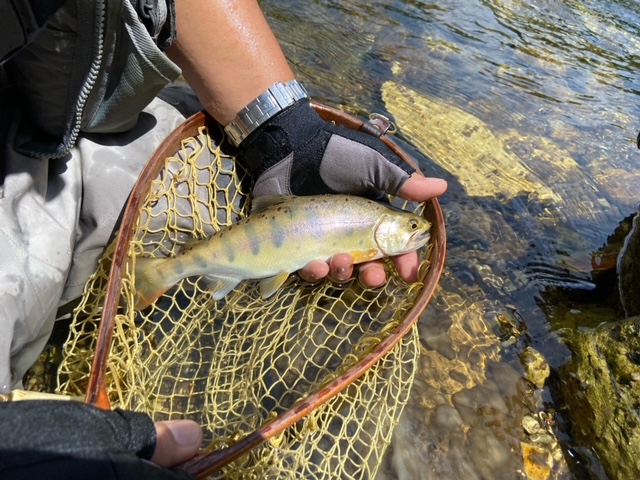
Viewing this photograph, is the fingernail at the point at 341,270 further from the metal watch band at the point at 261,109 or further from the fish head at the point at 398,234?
the metal watch band at the point at 261,109

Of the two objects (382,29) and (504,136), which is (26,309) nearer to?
(504,136)

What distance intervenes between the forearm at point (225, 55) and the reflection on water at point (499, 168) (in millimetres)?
1713

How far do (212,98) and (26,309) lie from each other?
1.34 meters

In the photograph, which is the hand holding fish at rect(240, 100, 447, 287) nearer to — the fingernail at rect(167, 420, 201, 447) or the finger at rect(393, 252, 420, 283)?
the finger at rect(393, 252, 420, 283)

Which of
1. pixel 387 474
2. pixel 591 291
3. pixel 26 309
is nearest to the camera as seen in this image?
pixel 26 309

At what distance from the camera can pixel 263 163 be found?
9.20ft

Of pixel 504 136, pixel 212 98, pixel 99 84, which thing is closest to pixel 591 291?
pixel 504 136

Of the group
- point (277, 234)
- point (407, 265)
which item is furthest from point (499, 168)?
point (277, 234)

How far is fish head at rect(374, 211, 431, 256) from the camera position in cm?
262

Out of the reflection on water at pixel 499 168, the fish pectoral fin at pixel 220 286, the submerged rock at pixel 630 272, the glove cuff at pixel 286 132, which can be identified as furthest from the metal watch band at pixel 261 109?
the submerged rock at pixel 630 272

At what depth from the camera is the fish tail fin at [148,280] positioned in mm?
2350

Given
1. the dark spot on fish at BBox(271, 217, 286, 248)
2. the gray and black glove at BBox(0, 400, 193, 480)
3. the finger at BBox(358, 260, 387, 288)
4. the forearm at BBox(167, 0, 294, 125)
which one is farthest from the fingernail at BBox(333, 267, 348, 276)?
the gray and black glove at BBox(0, 400, 193, 480)

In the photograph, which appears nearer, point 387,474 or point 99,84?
point 99,84

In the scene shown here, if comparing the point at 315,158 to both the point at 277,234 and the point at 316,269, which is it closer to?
the point at 277,234
